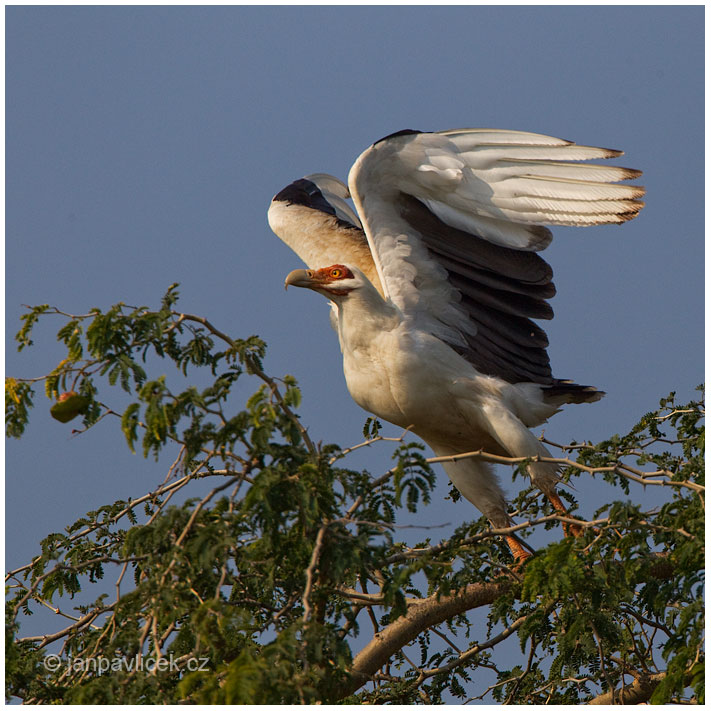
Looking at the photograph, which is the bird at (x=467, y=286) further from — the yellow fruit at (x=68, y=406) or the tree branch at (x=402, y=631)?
the yellow fruit at (x=68, y=406)

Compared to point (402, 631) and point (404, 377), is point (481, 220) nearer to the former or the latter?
point (404, 377)

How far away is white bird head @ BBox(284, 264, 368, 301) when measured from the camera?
17.3ft

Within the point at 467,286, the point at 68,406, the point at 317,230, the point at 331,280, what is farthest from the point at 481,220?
the point at 68,406

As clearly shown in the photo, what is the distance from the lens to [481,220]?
5426 millimetres

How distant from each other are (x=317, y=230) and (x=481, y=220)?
128cm

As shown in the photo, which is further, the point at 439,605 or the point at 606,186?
the point at 606,186

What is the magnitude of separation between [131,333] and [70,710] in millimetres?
1242

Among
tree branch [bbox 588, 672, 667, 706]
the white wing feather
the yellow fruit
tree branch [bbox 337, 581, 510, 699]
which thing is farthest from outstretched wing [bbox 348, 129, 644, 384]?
the yellow fruit

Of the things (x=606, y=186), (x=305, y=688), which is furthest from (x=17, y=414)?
(x=606, y=186)

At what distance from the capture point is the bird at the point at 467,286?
5.15m

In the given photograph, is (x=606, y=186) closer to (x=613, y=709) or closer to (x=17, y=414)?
(x=613, y=709)

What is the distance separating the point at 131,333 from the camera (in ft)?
11.1

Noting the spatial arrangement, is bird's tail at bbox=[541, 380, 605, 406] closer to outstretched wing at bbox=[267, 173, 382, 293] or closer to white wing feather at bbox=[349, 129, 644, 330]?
white wing feather at bbox=[349, 129, 644, 330]

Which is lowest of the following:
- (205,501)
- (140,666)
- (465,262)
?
(140,666)
